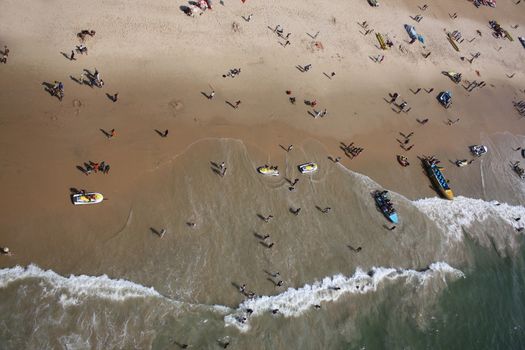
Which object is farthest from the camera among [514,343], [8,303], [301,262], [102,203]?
[514,343]

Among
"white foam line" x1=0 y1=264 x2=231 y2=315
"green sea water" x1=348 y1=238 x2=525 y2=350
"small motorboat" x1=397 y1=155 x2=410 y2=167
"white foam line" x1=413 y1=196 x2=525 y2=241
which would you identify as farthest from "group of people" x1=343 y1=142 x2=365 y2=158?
"white foam line" x1=0 y1=264 x2=231 y2=315

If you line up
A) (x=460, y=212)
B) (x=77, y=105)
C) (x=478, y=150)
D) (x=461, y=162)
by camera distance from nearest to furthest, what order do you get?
(x=77, y=105)
(x=460, y=212)
(x=461, y=162)
(x=478, y=150)

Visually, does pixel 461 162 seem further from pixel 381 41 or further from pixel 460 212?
pixel 381 41

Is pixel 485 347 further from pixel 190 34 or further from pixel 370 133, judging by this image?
pixel 190 34

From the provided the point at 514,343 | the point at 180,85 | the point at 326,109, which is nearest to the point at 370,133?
the point at 326,109

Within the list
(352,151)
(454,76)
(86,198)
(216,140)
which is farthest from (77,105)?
(454,76)

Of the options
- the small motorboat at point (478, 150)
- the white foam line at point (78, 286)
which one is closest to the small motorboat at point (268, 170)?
the white foam line at point (78, 286)

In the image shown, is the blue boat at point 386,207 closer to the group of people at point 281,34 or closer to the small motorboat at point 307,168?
the small motorboat at point 307,168
